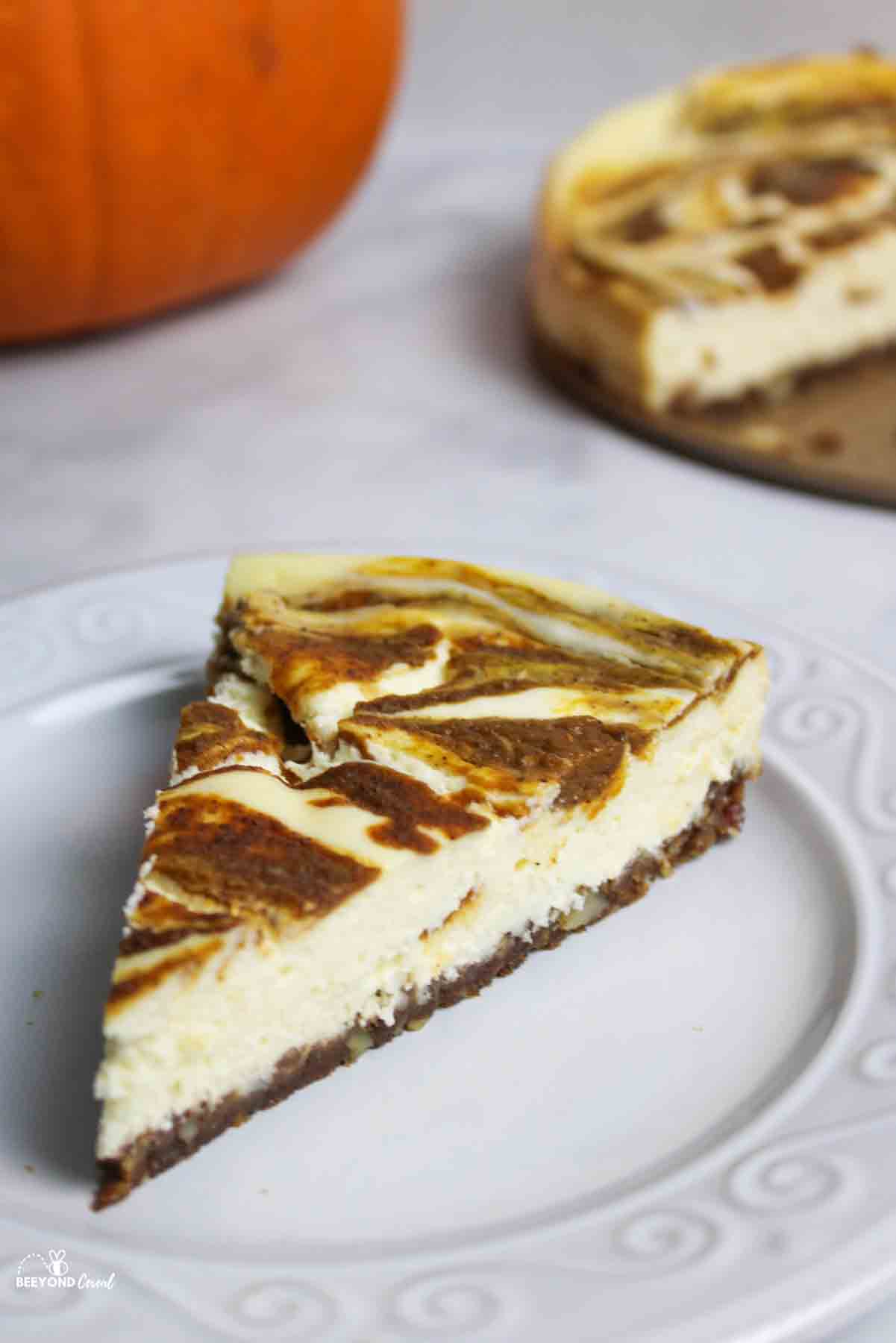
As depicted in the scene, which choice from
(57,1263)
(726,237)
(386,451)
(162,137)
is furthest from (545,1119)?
(726,237)

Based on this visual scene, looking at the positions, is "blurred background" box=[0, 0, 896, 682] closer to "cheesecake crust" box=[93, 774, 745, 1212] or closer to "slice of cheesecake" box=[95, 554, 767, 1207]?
"slice of cheesecake" box=[95, 554, 767, 1207]

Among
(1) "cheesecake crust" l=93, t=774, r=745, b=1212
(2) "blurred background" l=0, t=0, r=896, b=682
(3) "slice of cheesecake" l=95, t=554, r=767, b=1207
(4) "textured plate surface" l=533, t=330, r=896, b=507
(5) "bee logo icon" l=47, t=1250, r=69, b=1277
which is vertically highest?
(3) "slice of cheesecake" l=95, t=554, r=767, b=1207

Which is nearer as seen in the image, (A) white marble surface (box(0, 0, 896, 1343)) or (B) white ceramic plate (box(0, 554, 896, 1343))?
(B) white ceramic plate (box(0, 554, 896, 1343))

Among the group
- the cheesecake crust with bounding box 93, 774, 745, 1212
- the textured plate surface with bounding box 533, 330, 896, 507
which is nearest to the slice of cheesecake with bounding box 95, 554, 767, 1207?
the cheesecake crust with bounding box 93, 774, 745, 1212

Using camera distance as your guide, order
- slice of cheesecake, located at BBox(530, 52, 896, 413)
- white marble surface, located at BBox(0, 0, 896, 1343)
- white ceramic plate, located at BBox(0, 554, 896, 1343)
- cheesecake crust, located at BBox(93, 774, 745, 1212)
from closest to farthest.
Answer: white ceramic plate, located at BBox(0, 554, 896, 1343), cheesecake crust, located at BBox(93, 774, 745, 1212), white marble surface, located at BBox(0, 0, 896, 1343), slice of cheesecake, located at BBox(530, 52, 896, 413)

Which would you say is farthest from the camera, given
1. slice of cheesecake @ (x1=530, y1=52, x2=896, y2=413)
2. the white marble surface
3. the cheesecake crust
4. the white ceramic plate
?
slice of cheesecake @ (x1=530, y1=52, x2=896, y2=413)

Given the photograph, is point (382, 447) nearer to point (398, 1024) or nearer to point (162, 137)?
point (162, 137)

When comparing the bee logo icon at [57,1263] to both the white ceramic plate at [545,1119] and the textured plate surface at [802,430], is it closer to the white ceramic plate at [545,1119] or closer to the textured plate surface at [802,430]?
the white ceramic plate at [545,1119]
